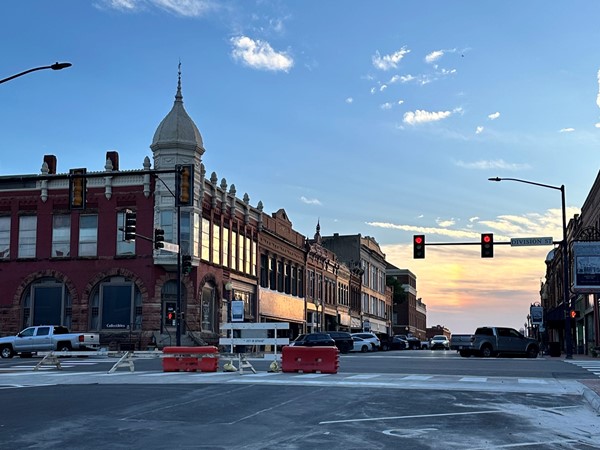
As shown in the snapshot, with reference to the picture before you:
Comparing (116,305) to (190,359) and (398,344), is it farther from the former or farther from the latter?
(398,344)

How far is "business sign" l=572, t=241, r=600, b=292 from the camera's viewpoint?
120 feet

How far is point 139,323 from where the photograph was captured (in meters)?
47.9

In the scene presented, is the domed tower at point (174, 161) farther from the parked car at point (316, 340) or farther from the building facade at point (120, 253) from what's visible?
the parked car at point (316, 340)

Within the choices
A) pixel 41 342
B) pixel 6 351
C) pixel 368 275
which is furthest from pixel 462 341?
pixel 368 275

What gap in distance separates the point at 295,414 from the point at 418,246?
82.7ft

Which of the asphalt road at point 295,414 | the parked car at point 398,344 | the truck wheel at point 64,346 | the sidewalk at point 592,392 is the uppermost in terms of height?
the truck wheel at point 64,346

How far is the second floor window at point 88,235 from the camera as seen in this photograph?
1944 inches

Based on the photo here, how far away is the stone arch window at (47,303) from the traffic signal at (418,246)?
24.1m

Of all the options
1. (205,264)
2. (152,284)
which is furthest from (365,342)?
(152,284)

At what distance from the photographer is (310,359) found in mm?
23188

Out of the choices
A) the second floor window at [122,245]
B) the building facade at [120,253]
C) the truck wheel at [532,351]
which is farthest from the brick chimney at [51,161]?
the truck wheel at [532,351]

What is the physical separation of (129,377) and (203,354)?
10.2 ft

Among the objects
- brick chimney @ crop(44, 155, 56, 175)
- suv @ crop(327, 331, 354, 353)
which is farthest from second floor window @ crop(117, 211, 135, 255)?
suv @ crop(327, 331, 354, 353)

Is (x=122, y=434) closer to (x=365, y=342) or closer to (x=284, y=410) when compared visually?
(x=284, y=410)
